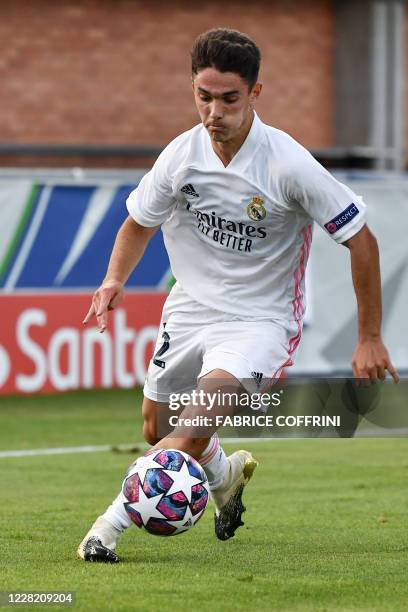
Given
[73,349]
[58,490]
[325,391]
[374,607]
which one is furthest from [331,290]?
[374,607]

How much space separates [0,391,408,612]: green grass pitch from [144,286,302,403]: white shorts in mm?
797

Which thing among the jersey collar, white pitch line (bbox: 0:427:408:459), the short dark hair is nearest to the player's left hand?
the jersey collar

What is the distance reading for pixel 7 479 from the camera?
366 inches

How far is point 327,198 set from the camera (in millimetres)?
6242

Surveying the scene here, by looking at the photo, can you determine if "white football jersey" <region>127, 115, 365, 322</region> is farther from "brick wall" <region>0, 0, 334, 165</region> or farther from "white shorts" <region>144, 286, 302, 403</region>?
"brick wall" <region>0, 0, 334, 165</region>

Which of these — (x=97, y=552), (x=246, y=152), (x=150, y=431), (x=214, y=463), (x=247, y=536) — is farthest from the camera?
(x=247, y=536)

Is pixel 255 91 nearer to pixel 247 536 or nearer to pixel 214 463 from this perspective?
pixel 214 463

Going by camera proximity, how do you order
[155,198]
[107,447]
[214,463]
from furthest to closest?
[107,447] → [214,463] → [155,198]

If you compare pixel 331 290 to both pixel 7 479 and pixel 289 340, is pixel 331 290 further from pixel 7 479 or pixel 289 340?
pixel 289 340

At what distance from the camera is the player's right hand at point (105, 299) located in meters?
6.33

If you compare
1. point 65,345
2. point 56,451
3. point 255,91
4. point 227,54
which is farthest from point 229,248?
point 65,345

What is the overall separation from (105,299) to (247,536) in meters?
1.57

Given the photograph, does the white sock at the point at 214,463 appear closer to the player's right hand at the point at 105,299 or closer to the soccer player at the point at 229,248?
the soccer player at the point at 229,248

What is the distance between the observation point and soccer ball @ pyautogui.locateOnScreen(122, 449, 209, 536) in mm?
6008
